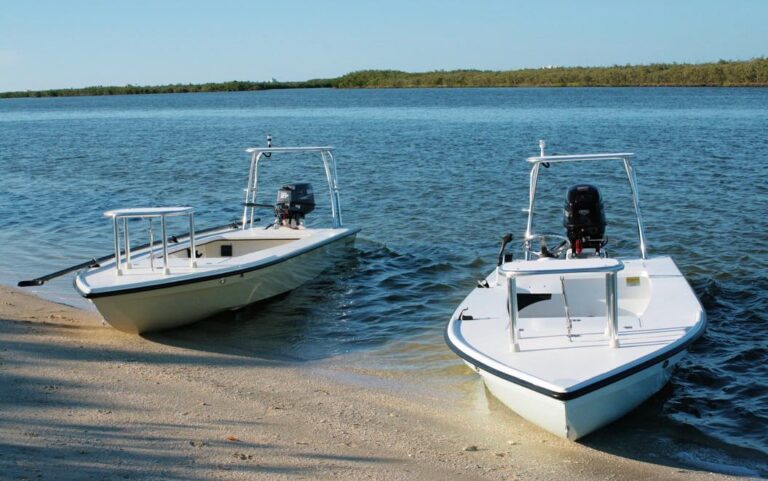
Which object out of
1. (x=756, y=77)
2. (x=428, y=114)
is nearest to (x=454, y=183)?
(x=428, y=114)

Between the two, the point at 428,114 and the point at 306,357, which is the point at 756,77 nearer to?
the point at 428,114

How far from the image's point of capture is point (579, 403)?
6066 millimetres

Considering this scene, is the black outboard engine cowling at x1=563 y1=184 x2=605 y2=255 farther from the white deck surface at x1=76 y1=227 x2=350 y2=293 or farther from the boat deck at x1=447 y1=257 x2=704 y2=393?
the white deck surface at x1=76 y1=227 x2=350 y2=293

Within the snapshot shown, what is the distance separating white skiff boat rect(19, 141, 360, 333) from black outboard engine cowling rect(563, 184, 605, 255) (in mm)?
3440

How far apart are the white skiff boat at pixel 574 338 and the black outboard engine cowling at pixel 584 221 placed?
2.47ft

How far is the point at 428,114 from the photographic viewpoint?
5281 cm

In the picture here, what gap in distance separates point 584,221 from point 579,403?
3762 mm

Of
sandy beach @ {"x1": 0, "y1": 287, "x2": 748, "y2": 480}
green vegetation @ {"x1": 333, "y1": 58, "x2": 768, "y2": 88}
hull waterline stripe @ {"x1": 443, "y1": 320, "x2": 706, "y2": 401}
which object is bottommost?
sandy beach @ {"x1": 0, "y1": 287, "x2": 748, "y2": 480}

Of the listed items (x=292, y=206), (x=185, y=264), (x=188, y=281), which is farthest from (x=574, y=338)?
(x=292, y=206)

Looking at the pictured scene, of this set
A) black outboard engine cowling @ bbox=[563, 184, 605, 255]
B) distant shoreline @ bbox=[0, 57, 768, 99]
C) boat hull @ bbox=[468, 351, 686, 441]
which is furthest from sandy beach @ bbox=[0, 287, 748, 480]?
distant shoreline @ bbox=[0, 57, 768, 99]

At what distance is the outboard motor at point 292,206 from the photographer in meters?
12.8

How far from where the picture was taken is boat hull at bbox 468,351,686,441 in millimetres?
6105

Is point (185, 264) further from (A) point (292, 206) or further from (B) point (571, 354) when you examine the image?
(B) point (571, 354)

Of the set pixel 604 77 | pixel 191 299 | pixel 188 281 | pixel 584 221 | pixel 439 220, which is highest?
pixel 604 77
